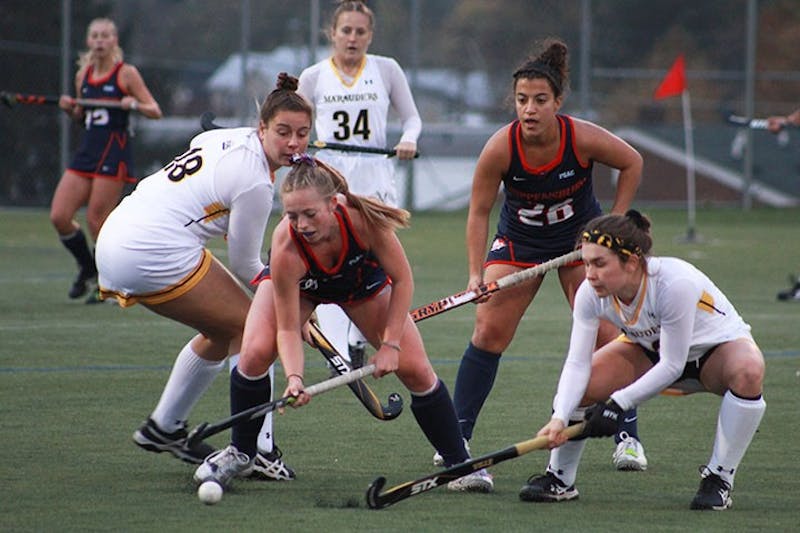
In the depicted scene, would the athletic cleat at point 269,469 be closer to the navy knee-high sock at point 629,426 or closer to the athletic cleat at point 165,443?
the athletic cleat at point 165,443

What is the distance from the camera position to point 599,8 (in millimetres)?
31766

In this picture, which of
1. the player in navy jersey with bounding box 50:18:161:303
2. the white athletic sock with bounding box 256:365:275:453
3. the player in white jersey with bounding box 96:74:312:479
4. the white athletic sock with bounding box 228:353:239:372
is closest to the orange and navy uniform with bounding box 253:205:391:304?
the player in white jersey with bounding box 96:74:312:479

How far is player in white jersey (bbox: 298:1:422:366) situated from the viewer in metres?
7.64

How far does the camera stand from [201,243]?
5121mm

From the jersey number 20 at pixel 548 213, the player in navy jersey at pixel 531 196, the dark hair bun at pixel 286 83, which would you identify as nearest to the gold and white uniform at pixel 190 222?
the dark hair bun at pixel 286 83

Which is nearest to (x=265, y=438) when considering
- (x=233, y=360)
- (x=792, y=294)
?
(x=233, y=360)

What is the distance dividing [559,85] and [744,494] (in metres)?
1.64

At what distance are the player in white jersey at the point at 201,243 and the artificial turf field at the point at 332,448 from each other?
0.94 ft

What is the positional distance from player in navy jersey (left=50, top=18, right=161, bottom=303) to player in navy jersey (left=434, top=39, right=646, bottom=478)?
16.0 ft

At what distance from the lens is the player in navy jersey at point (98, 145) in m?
9.91

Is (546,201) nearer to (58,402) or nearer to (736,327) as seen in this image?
(736,327)

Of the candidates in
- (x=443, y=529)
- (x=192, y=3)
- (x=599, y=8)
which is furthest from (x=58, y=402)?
(x=599, y=8)

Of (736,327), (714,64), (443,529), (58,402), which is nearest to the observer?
(443,529)

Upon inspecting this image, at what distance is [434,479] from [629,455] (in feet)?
3.27
